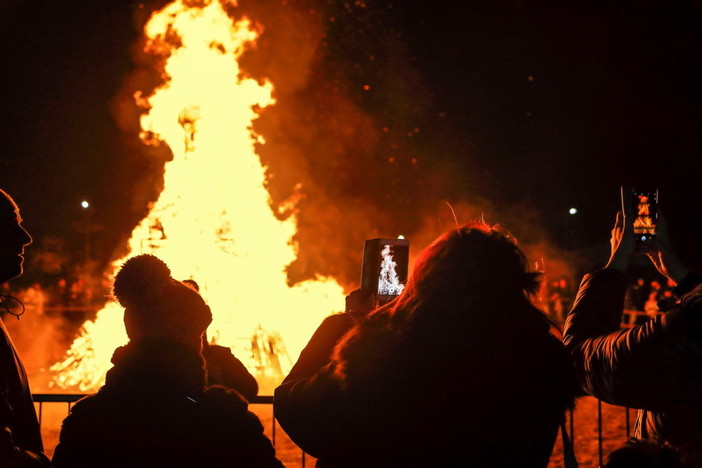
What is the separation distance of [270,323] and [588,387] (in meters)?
9.49

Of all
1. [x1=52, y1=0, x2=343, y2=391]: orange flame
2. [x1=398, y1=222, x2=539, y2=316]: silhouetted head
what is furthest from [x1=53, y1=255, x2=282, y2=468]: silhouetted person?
[x1=52, y1=0, x2=343, y2=391]: orange flame

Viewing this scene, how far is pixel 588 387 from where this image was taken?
72.1 inches

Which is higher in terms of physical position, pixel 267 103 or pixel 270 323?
pixel 267 103

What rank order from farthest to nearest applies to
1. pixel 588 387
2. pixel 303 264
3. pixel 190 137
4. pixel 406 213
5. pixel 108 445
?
pixel 406 213 < pixel 303 264 < pixel 190 137 < pixel 108 445 < pixel 588 387

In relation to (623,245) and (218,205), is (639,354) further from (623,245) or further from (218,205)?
(218,205)

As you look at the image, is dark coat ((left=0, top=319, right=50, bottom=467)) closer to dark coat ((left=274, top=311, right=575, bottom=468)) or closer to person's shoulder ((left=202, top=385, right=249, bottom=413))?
person's shoulder ((left=202, top=385, right=249, bottom=413))

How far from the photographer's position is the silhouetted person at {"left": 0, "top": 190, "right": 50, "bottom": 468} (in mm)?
2014

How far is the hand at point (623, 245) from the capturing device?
2.08 metres

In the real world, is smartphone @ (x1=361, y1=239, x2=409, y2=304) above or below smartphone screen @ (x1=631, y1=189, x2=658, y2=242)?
below

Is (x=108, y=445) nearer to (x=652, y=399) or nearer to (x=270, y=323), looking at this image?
(x=652, y=399)

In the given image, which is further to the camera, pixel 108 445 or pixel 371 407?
pixel 108 445

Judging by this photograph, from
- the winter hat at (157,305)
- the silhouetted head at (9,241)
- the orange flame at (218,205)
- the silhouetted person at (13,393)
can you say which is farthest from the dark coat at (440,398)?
the orange flame at (218,205)

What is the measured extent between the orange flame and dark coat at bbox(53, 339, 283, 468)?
320 inches

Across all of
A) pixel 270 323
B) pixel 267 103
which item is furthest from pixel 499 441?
pixel 267 103
